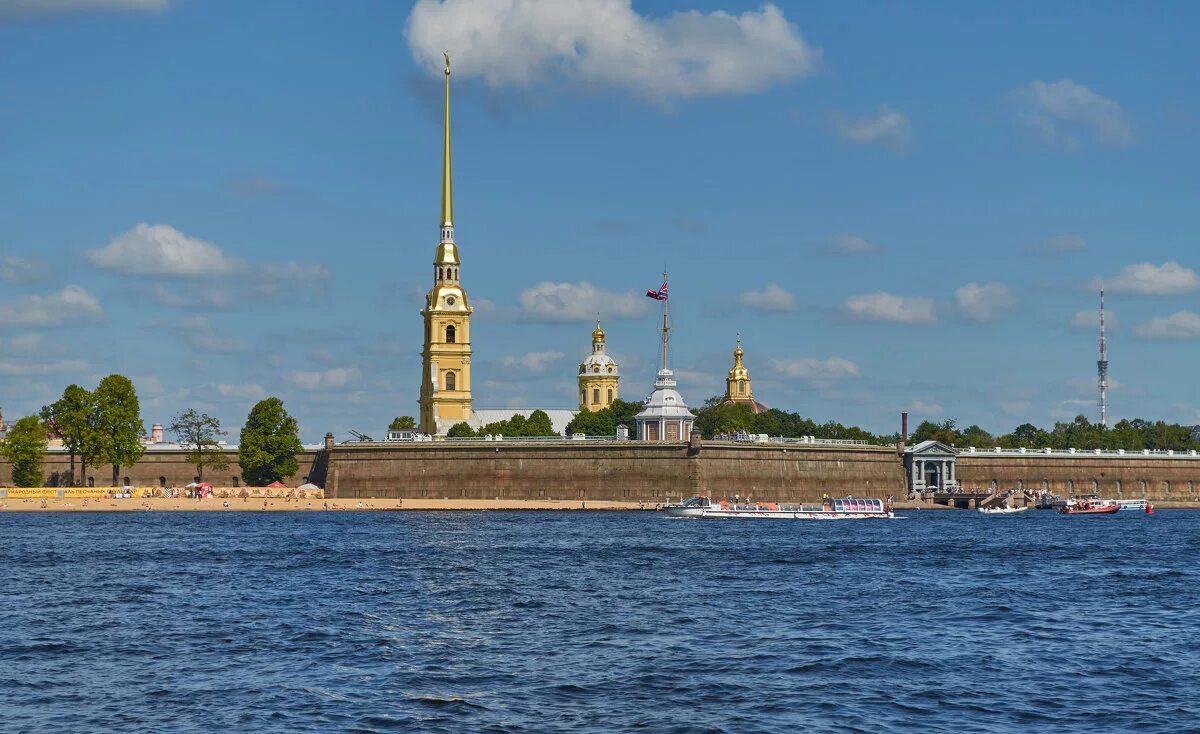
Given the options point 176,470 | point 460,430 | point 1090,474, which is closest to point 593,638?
point 176,470

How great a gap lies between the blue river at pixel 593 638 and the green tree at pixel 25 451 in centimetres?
5041

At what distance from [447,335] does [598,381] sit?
1514 inches

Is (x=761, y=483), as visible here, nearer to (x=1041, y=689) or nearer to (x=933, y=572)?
Answer: (x=933, y=572)

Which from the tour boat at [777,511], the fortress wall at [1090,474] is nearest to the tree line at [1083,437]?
the fortress wall at [1090,474]

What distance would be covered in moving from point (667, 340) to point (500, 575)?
70627mm

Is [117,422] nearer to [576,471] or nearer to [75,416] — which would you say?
[75,416]

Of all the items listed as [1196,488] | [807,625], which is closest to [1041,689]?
[807,625]

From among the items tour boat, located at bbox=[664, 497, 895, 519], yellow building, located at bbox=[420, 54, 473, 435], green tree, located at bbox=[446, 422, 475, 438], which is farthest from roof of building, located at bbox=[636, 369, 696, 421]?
yellow building, located at bbox=[420, 54, 473, 435]

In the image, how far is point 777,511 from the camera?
341 feet

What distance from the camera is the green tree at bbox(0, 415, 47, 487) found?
118500 millimetres

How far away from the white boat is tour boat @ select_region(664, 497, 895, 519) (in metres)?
18.8

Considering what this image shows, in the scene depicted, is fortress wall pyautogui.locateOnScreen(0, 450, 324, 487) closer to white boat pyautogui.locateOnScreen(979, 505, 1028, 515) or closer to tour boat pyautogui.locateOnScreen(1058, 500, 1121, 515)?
white boat pyautogui.locateOnScreen(979, 505, 1028, 515)

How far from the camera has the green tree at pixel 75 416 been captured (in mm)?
117188

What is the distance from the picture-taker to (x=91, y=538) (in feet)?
251
